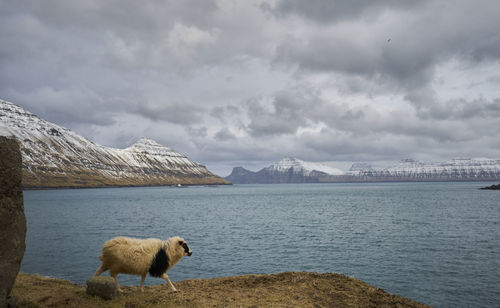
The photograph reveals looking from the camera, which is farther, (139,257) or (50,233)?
(50,233)

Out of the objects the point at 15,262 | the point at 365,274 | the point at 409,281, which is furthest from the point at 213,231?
the point at 15,262

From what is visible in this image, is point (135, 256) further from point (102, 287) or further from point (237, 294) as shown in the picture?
point (237, 294)

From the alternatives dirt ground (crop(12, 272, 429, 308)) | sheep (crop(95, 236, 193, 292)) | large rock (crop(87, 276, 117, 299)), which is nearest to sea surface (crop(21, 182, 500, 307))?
dirt ground (crop(12, 272, 429, 308))

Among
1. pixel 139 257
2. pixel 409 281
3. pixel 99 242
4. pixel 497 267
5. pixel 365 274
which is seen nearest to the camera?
pixel 139 257

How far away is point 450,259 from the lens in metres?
30.4

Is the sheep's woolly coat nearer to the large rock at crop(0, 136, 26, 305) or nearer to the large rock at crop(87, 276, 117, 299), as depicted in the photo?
the large rock at crop(87, 276, 117, 299)

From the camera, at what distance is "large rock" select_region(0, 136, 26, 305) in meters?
9.94

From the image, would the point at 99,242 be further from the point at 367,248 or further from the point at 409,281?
the point at 409,281

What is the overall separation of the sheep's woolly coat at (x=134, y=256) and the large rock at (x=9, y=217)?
13.1 feet

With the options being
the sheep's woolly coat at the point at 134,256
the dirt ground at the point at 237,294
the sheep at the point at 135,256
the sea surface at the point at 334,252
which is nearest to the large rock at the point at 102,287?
the dirt ground at the point at 237,294

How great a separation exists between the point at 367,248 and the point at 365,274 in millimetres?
11087

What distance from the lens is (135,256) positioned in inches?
554

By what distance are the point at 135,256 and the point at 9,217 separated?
534 centimetres

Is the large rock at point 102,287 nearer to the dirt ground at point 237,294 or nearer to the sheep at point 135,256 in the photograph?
the dirt ground at point 237,294
